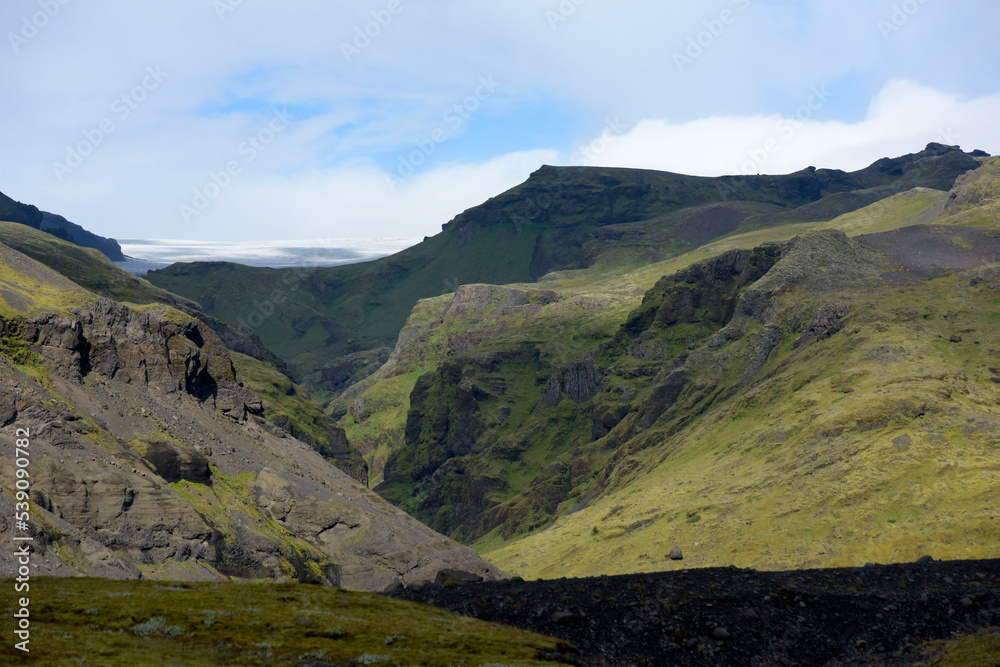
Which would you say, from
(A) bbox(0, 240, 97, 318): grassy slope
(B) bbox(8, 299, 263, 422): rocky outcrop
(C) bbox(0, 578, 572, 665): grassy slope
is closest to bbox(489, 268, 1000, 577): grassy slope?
(B) bbox(8, 299, 263, 422): rocky outcrop

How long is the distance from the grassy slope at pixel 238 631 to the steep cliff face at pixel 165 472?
18.0 meters

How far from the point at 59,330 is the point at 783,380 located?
540ft

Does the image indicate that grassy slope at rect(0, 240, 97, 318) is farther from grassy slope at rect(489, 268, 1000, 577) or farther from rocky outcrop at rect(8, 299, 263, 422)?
grassy slope at rect(489, 268, 1000, 577)

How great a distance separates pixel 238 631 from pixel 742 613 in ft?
108

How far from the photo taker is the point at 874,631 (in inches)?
2053

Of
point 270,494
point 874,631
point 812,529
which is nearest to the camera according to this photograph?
point 874,631

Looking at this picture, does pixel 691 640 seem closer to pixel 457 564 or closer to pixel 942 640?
pixel 942 640

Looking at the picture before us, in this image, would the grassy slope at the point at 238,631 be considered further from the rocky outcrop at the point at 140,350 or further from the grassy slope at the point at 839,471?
the grassy slope at the point at 839,471

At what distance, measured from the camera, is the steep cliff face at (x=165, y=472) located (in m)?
69.9

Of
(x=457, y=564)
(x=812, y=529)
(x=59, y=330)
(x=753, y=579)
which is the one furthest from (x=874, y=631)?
(x=59, y=330)

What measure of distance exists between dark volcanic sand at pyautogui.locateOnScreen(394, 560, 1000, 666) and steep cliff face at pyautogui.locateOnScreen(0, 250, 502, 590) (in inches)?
1075

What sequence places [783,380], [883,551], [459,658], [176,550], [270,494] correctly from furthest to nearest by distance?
[783,380], [883,551], [270,494], [176,550], [459,658]

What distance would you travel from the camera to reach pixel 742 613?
5175 cm

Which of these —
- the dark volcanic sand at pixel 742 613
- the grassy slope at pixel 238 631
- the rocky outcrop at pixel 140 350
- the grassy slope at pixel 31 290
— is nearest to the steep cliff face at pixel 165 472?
the rocky outcrop at pixel 140 350
